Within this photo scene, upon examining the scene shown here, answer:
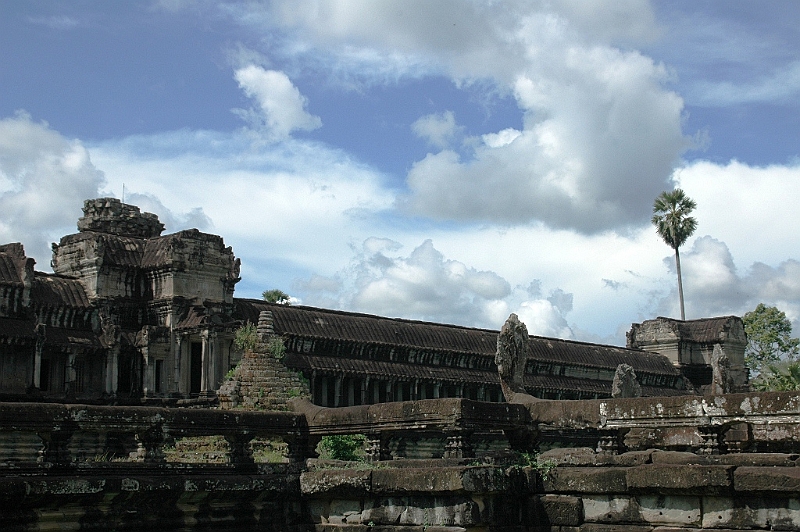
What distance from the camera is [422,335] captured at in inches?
2192

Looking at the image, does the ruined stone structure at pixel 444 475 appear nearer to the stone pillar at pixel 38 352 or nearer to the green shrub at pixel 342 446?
the green shrub at pixel 342 446

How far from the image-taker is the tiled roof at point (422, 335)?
161 feet

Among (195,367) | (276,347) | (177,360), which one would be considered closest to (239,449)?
(276,347)

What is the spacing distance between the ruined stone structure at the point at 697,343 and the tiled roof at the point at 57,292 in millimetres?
41460

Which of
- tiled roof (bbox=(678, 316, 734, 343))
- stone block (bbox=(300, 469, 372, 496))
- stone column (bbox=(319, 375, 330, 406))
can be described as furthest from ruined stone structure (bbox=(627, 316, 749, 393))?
stone block (bbox=(300, 469, 372, 496))

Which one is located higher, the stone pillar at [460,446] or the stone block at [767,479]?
the stone pillar at [460,446]

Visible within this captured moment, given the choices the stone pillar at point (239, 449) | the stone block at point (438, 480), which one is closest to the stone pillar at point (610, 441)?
the stone block at point (438, 480)

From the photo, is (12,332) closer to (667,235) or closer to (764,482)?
(764,482)

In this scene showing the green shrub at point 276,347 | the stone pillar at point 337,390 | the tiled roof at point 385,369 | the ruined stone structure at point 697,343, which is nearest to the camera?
the green shrub at point 276,347

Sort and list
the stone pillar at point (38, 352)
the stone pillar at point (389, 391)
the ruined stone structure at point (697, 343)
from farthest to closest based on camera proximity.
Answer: the ruined stone structure at point (697, 343) → the stone pillar at point (389, 391) → the stone pillar at point (38, 352)

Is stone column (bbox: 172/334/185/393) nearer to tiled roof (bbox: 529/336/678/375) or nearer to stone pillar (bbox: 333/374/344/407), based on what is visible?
stone pillar (bbox: 333/374/344/407)

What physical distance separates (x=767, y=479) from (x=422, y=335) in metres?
45.4

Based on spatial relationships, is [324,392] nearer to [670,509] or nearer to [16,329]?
[16,329]

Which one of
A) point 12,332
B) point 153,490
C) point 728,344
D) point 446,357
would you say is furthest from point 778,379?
point 153,490
